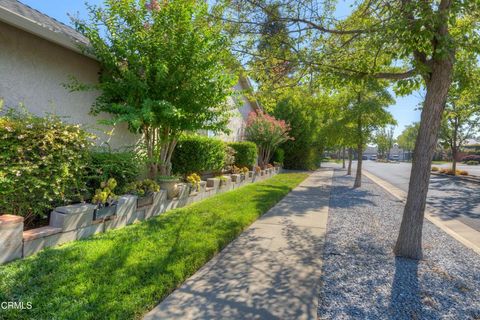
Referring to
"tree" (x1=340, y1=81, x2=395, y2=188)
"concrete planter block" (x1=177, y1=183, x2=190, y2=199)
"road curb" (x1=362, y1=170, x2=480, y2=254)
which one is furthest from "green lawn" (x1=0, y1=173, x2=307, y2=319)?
"tree" (x1=340, y1=81, x2=395, y2=188)

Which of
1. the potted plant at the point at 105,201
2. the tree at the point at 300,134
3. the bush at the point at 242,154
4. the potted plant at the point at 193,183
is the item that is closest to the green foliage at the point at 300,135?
the tree at the point at 300,134

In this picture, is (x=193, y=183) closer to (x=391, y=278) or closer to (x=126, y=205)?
(x=126, y=205)

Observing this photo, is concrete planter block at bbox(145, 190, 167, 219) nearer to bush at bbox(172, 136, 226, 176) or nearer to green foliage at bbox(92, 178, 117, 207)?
green foliage at bbox(92, 178, 117, 207)

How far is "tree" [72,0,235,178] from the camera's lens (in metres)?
5.51

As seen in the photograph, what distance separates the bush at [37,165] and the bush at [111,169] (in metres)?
0.45

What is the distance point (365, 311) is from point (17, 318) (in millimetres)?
3132

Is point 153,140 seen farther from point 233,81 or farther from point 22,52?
point 22,52

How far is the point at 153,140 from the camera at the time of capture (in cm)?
675

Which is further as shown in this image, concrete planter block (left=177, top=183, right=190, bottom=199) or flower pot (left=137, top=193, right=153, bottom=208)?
concrete planter block (left=177, top=183, right=190, bottom=199)

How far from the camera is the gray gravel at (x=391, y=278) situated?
298cm

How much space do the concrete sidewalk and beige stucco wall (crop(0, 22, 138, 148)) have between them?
328 cm

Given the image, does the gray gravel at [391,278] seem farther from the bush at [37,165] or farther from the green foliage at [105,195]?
the bush at [37,165]

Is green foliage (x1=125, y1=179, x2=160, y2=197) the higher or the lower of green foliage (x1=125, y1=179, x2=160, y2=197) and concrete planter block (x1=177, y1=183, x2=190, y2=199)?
the higher

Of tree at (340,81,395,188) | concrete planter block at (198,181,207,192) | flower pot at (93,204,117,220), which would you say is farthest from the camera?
tree at (340,81,395,188)
